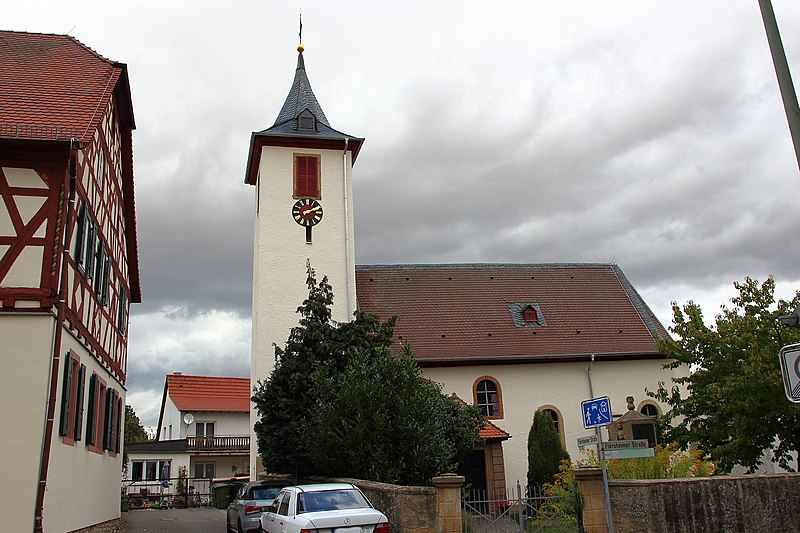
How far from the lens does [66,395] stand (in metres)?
13.1

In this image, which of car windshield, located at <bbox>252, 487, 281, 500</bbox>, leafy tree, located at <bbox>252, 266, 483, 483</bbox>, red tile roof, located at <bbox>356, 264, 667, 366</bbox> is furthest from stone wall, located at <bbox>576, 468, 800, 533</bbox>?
red tile roof, located at <bbox>356, 264, 667, 366</bbox>

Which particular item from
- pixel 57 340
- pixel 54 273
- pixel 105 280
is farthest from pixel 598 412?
pixel 105 280

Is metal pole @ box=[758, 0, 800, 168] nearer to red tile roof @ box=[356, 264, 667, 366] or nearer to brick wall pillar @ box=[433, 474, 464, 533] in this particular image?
brick wall pillar @ box=[433, 474, 464, 533]

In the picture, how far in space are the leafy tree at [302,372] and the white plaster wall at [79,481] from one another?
4384 mm

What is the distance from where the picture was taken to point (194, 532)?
64.9 feet

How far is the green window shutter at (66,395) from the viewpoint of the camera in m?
12.9

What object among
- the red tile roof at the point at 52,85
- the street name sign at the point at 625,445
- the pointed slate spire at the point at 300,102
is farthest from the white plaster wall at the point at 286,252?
the street name sign at the point at 625,445

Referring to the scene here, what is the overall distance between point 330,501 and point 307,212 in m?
18.6

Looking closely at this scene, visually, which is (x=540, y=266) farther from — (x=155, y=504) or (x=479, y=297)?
(x=155, y=504)

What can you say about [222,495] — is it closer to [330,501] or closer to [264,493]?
[264,493]

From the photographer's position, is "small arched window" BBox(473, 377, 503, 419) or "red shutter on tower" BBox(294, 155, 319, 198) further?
"red shutter on tower" BBox(294, 155, 319, 198)

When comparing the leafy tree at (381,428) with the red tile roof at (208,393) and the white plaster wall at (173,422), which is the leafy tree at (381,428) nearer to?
the red tile roof at (208,393)

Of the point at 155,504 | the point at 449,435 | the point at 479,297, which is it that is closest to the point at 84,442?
the point at 449,435

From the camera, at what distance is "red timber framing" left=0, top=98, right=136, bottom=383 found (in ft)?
40.6
